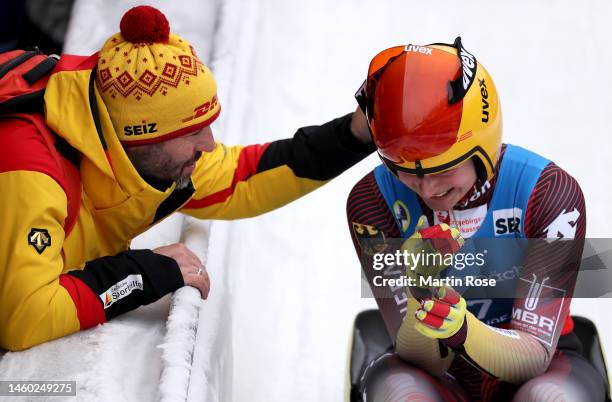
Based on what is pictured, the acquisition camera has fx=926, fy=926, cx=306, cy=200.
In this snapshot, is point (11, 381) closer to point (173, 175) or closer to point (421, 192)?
point (173, 175)

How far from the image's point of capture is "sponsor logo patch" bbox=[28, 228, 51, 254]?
2.12 metres

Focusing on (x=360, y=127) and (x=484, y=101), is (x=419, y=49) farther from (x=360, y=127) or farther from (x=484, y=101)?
(x=360, y=127)

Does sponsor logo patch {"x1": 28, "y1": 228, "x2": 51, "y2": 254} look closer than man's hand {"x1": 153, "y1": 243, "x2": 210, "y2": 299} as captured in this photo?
Yes

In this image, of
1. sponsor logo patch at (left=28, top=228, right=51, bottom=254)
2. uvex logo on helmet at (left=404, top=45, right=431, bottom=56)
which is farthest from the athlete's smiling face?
sponsor logo patch at (left=28, top=228, right=51, bottom=254)

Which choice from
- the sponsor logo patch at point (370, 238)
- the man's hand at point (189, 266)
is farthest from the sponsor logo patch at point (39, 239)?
the sponsor logo patch at point (370, 238)

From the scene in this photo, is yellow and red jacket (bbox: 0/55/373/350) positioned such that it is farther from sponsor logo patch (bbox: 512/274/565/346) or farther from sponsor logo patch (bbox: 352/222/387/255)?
sponsor logo patch (bbox: 512/274/565/346)

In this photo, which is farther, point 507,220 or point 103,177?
point 103,177

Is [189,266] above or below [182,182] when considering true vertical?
below

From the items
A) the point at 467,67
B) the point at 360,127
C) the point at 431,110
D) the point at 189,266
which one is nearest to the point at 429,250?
the point at 431,110

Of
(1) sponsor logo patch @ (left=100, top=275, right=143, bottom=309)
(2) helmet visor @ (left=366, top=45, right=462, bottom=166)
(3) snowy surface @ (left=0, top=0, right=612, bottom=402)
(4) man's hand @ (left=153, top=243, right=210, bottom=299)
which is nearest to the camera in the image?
(2) helmet visor @ (left=366, top=45, right=462, bottom=166)

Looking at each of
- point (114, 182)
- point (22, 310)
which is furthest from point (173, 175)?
point (22, 310)

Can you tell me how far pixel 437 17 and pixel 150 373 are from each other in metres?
2.63

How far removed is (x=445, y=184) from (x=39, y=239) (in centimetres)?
93

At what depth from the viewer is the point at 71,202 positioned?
2.26m
